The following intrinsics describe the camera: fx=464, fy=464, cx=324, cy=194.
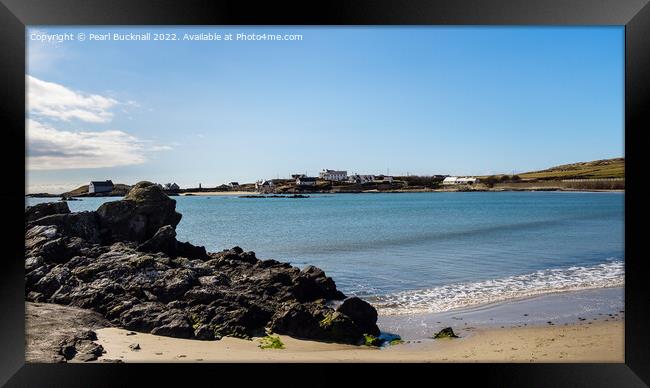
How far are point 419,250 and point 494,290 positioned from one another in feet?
20.6

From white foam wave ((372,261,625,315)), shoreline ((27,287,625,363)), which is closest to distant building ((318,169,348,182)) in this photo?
white foam wave ((372,261,625,315))

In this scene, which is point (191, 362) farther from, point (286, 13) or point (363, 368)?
point (286, 13)

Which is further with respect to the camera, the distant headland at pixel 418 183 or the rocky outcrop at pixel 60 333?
the distant headland at pixel 418 183

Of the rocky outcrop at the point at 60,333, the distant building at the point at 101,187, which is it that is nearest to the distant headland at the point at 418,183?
the distant building at the point at 101,187

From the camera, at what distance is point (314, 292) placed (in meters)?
6.93

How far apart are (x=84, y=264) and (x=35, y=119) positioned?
99.5 inches

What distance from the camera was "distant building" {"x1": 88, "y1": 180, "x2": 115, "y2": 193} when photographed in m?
9.48

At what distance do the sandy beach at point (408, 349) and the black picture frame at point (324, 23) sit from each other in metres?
0.27

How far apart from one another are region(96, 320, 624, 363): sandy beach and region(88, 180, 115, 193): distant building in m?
5.16

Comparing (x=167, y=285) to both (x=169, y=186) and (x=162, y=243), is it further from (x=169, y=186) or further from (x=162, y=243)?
(x=169, y=186)

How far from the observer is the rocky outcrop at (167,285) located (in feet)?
17.5

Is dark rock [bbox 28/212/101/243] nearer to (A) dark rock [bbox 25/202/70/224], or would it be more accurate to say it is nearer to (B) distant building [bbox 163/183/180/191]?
(A) dark rock [bbox 25/202/70/224]

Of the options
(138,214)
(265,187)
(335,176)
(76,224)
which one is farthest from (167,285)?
(265,187)

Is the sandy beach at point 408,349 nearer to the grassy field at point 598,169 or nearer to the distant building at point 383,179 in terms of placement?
the grassy field at point 598,169
